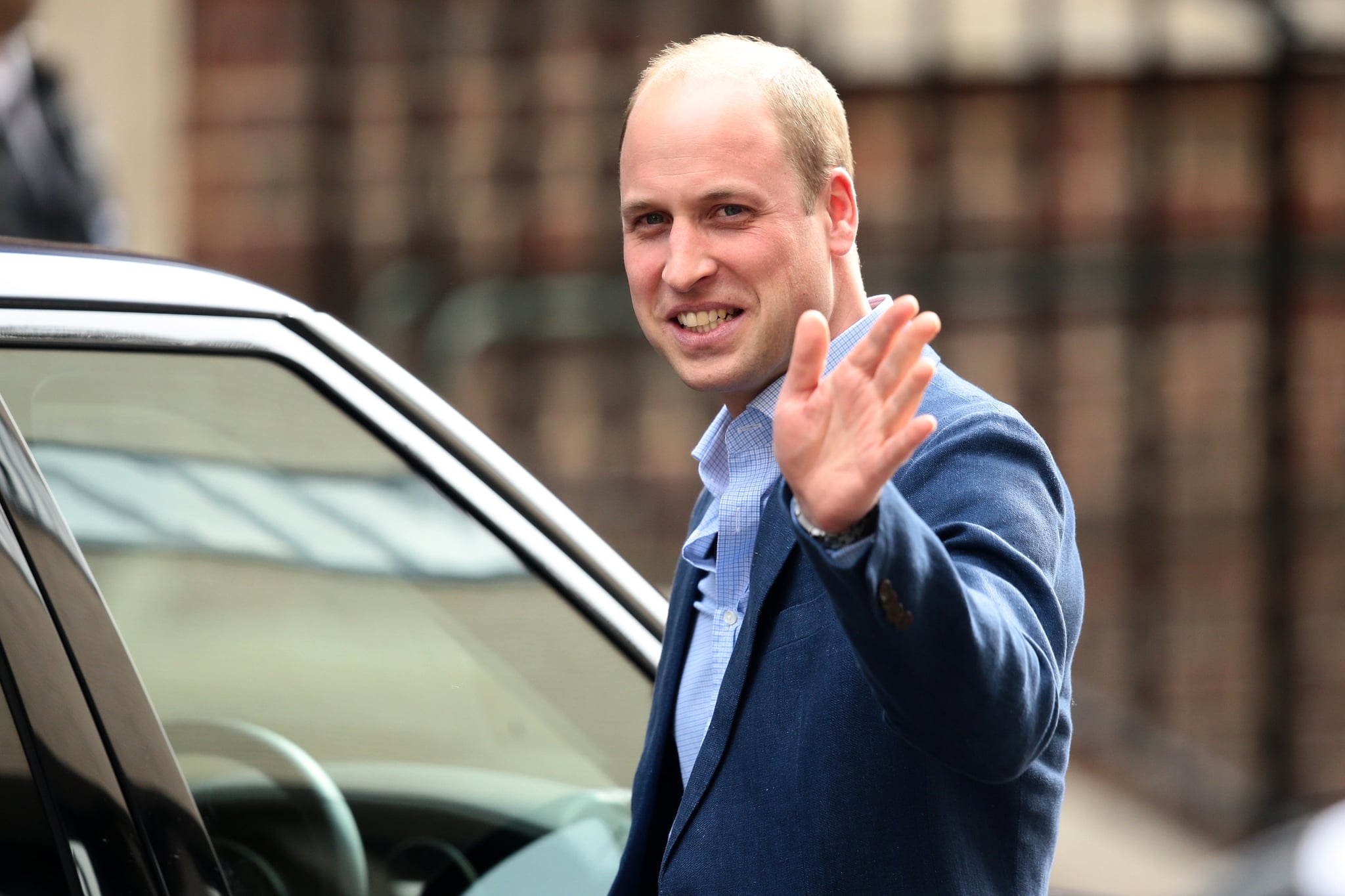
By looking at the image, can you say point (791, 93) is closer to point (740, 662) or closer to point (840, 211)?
point (840, 211)

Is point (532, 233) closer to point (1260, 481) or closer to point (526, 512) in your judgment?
point (1260, 481)

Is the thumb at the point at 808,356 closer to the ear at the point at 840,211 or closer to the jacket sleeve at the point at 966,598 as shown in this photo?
the jacket sleeve at the point at 966,598

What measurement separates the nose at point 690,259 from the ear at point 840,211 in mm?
131

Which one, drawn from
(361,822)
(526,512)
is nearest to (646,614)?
(526,512)

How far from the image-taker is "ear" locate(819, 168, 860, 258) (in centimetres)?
169

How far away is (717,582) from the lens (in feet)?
5.62

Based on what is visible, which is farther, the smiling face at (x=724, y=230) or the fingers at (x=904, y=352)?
the smiling face at (x=724, y=230)

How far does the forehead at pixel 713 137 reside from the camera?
5.28ft

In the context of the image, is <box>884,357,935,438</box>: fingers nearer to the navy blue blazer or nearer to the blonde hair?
the navy blue blazer

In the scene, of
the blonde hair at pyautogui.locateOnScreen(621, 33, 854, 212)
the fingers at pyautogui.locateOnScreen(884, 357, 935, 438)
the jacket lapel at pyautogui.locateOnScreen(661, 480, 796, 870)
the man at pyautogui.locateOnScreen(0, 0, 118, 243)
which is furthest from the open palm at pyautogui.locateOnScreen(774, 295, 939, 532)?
the man at pyautogui.locateOnScreen(0, 0, 118, 243)

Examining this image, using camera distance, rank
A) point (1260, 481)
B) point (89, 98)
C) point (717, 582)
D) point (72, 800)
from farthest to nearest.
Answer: point (89, 98), point (1260, 481), point (717, 582), point (72, 800)

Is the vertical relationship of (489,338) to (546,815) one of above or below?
above

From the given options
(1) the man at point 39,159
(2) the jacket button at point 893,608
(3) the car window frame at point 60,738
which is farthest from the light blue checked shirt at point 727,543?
(1) the man at point 39,159

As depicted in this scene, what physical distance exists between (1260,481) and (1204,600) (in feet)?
1.45
